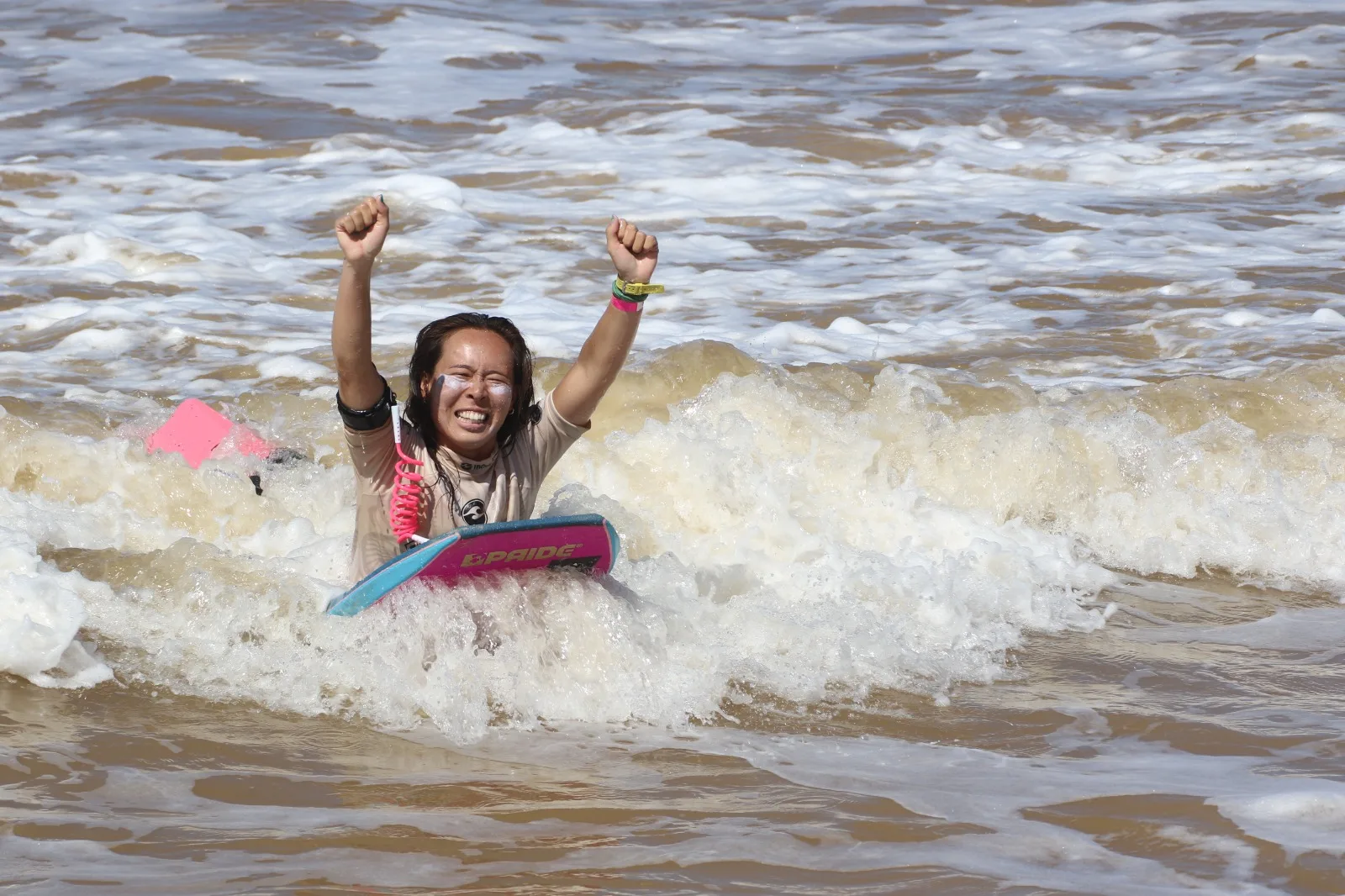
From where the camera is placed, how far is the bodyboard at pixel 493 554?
154 inches

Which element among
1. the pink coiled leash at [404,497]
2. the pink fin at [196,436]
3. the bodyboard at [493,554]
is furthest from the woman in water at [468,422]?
the pink fin at [196,436]

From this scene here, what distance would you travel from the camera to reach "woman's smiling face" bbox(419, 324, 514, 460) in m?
4.16

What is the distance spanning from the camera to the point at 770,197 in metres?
11.3

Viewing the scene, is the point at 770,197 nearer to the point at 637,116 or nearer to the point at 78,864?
the point at 637,116

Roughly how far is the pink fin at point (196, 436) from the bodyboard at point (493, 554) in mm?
1968

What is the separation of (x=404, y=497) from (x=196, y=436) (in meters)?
2.12

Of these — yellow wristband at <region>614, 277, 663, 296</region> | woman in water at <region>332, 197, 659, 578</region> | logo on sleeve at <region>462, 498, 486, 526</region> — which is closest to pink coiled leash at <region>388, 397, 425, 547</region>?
woman in water at <region>332, 197, 659, 578</region>

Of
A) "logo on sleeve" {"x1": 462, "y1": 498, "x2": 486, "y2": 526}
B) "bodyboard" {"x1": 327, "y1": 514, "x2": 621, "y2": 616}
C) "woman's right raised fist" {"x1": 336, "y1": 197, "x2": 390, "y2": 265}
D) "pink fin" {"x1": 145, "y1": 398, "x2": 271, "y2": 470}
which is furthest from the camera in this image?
"pink fin" {"x1": 145, "y1": 398, "x2": 271, "y2": 470}

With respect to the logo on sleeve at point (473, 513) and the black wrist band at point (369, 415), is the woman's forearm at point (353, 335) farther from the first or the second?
the logo on sleeve at point (473, 513)

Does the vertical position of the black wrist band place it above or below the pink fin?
above

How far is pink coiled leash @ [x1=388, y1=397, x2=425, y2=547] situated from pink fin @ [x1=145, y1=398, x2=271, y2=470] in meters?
2.00

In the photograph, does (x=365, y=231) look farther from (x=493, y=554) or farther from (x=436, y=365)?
(x=493, y=554)

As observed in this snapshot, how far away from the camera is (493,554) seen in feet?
13.1

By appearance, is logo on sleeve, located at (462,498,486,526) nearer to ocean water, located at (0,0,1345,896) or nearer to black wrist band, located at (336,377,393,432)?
ocean water, located at (0,0,1345,896)
